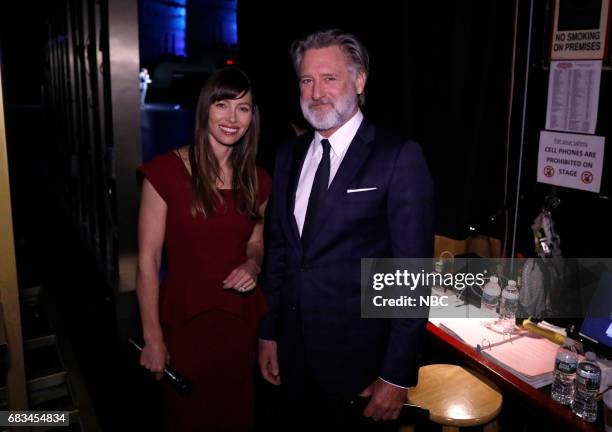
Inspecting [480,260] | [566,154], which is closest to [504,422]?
[480,260]

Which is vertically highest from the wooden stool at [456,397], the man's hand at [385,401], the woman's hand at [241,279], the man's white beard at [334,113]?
the man's white beard at [334,113]

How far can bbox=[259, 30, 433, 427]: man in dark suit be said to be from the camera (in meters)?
1.56

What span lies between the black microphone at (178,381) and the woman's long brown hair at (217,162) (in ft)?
1.88

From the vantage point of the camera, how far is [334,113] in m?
1.67

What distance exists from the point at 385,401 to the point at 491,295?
103 cm

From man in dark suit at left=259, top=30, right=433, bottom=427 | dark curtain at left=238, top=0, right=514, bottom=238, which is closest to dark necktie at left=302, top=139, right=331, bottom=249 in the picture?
man in dark suit at left=259, top=30, right=433, bottom=427

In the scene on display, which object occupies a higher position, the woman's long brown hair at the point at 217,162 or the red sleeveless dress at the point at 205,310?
the woman's long brown hair at the point at 217,162

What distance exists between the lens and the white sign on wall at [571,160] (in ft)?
7.00

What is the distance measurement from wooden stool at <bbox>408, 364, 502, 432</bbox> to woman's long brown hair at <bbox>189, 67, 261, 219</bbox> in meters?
0.99

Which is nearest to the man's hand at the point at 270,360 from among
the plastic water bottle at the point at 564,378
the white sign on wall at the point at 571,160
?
the plastic water bottle at the point at 564,378

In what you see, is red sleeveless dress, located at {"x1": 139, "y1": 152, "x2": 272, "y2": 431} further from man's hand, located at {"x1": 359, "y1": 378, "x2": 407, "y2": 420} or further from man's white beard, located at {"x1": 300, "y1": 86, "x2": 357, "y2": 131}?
man's hand, located at {"x1": 359, "y1": 378, "x2": 407, "y2": 420}

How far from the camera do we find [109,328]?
157 inches

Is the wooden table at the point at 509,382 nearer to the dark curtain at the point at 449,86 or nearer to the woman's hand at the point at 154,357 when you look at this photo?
the dark curtain at the point at 449,86

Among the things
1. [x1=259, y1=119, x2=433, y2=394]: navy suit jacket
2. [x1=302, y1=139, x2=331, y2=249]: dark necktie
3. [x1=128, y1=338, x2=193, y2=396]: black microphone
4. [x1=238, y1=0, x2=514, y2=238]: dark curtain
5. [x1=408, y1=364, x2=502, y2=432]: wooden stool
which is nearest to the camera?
[x1=259, y1=119, x2=433, y2=394]: navy suit jacket
